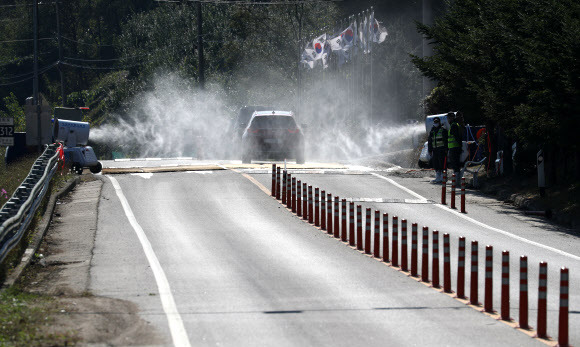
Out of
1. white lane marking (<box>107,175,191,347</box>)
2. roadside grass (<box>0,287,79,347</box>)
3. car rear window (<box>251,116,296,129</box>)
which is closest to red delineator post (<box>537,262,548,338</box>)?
white lane marking (<box>107,175,191,347</box>)

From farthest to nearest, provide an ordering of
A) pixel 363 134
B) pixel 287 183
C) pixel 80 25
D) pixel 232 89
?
pixel 80 25
pixel 232 89
pixel 363 134
pixel 287 183

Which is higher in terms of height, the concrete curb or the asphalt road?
the concrete curb

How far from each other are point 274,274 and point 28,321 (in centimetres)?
431

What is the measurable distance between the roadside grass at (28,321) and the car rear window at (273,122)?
1988 centimetres

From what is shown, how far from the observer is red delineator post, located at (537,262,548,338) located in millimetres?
8991

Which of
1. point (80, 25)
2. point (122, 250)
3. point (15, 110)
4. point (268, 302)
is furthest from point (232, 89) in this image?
point (268, 302)

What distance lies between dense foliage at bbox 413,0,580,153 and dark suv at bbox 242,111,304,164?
474 cm

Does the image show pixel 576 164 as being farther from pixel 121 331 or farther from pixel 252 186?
pixel 121 331

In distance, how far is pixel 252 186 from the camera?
82.3ft

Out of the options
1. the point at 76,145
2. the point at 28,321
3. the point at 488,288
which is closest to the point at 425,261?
the point at 488,288

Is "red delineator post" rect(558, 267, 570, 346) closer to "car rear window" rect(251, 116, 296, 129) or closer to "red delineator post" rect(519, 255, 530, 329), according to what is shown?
"red delineator post" rect(519, 255, 530, 329)

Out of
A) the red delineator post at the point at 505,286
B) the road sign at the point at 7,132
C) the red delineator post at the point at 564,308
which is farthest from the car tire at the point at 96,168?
the red delineator post at the point at 564,308

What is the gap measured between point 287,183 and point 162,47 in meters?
59.3

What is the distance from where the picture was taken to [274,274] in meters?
13.2
